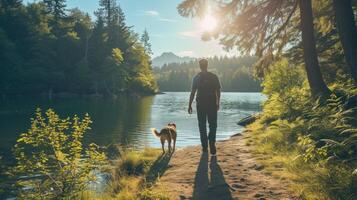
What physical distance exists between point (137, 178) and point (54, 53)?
6293 cm

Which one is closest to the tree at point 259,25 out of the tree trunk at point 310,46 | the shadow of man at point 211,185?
the tree trunk at point 310,46

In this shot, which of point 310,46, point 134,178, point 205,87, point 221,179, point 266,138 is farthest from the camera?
point 310,46

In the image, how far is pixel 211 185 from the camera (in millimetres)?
6531

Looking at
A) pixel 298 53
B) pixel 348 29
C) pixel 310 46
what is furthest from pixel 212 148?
pixel 298 53

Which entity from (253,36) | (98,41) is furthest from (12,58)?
(253,36)

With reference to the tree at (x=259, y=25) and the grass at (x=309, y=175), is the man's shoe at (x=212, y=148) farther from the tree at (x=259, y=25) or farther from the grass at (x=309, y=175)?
the tree at (x=259, y=25)

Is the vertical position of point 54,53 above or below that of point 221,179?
above

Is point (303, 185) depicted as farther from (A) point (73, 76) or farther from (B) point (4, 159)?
(A) point (73, 76)

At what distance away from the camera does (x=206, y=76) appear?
9172 millimetres

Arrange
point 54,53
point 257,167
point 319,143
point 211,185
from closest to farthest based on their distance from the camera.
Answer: point 211,185 < point 319,143 < point 257,167 < point 54,53

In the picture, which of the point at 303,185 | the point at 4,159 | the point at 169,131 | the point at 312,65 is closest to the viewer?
the point at 303,185

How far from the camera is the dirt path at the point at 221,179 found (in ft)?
19.6

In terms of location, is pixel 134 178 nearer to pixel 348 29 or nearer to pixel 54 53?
pixel 348 29

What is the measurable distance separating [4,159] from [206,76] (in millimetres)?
9368
